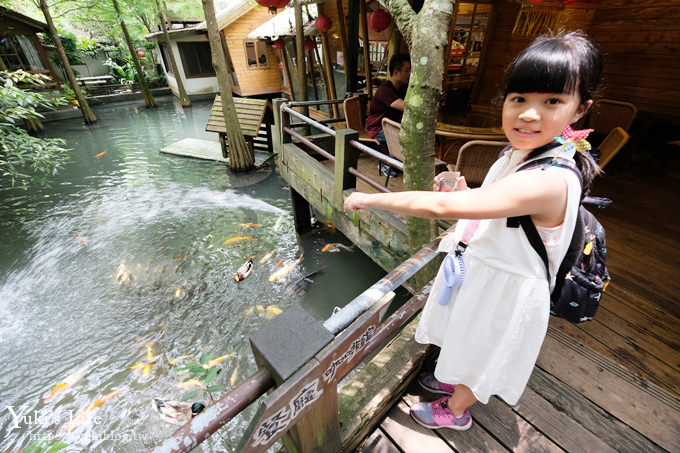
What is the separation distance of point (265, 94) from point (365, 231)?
17.2 metres

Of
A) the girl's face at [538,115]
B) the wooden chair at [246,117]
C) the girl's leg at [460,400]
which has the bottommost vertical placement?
the girl's leg at [460,400]

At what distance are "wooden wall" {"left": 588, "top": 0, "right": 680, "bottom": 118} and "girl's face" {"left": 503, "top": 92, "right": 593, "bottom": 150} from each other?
7.65 meters

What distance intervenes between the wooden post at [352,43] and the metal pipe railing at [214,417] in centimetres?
792

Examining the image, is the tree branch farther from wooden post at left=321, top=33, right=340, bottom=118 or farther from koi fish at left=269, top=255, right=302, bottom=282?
wooden post at left=321, top=33, right=340, bottom=118

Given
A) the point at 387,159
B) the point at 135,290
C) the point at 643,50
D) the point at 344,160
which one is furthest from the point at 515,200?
the point at 643,50

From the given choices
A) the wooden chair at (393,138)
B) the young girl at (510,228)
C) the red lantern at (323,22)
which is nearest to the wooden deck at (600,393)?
the young girl at (510,228)

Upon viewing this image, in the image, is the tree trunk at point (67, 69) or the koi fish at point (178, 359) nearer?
the koi fish at point (178, 359)

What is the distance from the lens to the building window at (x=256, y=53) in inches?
691

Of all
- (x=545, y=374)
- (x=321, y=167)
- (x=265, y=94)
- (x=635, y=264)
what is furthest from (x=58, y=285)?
(x=265, y=94)

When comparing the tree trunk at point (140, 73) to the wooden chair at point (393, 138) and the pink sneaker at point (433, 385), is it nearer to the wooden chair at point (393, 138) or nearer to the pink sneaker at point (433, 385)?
the wooden chair at point (393, 138)

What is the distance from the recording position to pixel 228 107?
31.0ft

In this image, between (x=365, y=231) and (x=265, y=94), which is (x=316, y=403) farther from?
(x=265, y=94)

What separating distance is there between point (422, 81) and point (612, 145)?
316 centimetres

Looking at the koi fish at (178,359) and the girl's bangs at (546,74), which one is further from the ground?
the girl's bangs at (546,74)
